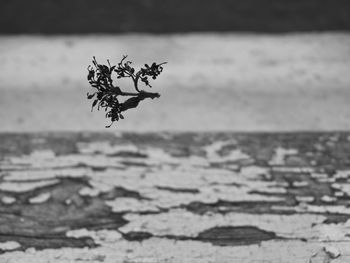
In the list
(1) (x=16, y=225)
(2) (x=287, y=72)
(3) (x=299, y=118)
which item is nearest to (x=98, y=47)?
(2) (x=287, y=72)

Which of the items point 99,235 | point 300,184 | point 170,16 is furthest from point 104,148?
point 170,16

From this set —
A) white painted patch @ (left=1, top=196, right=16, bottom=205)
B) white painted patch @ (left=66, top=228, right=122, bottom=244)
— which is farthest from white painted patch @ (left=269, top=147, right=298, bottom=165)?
white painted patch @ (left=1, top=196, right=16, bottom=205)

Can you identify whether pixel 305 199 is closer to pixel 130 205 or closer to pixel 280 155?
pixel 280 155

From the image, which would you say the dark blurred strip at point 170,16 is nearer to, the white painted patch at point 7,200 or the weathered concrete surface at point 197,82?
the weathered concrete surface at point 197,82

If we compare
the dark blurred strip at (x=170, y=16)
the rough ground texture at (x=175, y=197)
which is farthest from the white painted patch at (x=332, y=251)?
the dark blurred strip at (x=170, y=16)

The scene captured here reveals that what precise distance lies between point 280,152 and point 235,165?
0.12 m

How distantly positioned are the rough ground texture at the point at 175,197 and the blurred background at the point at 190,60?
0.43ft

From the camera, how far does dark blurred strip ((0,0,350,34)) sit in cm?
202

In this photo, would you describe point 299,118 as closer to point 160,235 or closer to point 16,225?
point 160,235

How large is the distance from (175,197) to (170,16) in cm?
115

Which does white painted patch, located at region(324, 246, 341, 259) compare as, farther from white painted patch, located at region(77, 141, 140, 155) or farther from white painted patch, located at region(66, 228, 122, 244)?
white painted patch, located at region(77, 141, 140, 155)

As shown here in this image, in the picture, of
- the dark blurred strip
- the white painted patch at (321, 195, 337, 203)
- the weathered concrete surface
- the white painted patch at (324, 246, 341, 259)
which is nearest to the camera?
the white painted patch at (324, 246, 341, 259)

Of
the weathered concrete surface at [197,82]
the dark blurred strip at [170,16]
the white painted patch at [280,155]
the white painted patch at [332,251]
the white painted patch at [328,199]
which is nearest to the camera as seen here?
the white painted patch at [332,251]

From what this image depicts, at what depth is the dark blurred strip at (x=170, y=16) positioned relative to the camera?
2.02m
